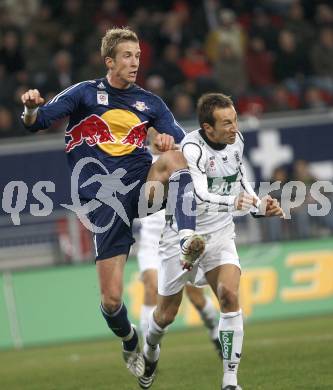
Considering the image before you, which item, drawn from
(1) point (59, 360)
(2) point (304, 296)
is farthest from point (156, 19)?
(1) point (59, 360)

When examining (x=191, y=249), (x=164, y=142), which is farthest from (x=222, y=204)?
(x=164, y=142)

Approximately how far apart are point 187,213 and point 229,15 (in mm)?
11778

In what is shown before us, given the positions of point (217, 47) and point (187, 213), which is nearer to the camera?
point (187, 213)

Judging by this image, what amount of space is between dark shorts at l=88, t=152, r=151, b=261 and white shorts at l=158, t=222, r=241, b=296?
0.49m

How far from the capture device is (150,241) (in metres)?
12.5

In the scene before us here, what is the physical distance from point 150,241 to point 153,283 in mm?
522

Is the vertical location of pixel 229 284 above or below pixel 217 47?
below

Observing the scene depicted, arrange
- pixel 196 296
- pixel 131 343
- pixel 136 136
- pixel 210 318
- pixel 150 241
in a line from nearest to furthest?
pixel 136 136 → pixel 131 343 → pixel 210 318 → pixel 196 296 → pixel 150 241

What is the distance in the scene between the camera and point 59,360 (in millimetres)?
13547

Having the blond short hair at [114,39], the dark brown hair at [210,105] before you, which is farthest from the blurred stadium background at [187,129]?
the blond short hair at [114,39]

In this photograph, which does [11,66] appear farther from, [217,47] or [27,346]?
[27,346]

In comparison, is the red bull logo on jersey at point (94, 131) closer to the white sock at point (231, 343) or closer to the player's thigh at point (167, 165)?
the player's thigh at point (167, 165)

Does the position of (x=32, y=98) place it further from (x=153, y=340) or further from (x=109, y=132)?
(x=153, y=340)

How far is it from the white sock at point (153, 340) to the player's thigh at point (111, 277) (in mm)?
741
